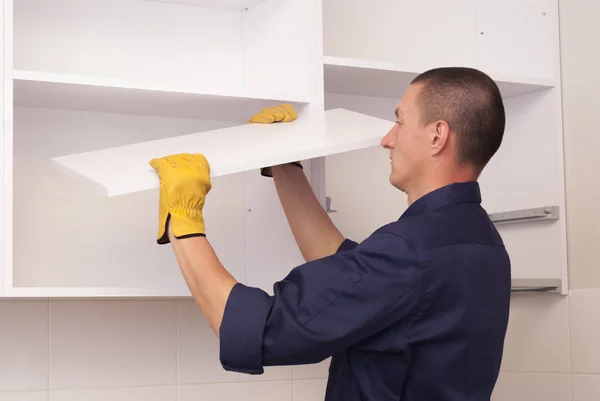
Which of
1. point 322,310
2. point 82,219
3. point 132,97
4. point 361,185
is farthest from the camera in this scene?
point 361,185

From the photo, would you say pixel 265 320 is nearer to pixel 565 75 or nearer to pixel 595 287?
pixel 595 287

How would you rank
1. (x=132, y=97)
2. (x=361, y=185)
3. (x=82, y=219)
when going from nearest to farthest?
(x=132, y=97)
(x=82, y=219)
(x=361, y=185)

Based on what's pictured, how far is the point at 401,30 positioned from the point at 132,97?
86 centimetres

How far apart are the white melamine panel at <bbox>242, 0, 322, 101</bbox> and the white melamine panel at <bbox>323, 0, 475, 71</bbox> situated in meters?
0.28

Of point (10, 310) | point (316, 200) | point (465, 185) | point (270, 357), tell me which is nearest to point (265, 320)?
point (270, 357)

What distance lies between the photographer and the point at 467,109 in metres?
1.57

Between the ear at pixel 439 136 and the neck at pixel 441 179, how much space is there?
43mm

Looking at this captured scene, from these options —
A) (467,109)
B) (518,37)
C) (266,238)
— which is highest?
(518,37)

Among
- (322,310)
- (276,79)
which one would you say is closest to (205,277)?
(322,310)

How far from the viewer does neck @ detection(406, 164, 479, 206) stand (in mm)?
1596

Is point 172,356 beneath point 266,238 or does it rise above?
beneath

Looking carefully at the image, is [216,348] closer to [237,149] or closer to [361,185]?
[361,185]

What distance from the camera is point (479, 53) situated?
2.42m

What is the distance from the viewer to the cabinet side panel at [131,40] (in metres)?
1.94
